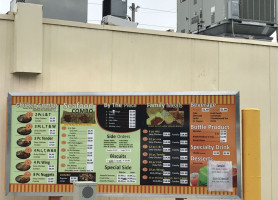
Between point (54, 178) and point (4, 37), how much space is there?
2.59 meters

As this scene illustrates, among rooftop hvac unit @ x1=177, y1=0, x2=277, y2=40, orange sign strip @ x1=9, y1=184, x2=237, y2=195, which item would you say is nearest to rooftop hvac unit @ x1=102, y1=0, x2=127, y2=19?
rooftop hvac unit @ x1=177, y1=0, x2=277, y2=40

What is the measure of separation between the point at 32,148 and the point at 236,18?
223 inches

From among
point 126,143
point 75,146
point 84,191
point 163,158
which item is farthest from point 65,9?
point 84,191

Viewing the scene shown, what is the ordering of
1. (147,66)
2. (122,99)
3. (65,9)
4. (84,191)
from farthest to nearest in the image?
(65,9)
(147,66)
(122,99)
(84,191)

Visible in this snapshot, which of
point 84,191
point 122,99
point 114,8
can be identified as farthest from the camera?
point 114,8

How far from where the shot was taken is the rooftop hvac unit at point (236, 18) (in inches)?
449

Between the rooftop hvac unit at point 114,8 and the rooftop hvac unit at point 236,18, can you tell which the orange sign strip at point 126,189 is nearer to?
the rooftop hvac unit at point 114,8

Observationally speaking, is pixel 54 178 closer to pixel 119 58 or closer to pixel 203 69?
pixel 119 58

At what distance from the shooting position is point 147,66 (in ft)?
32.2

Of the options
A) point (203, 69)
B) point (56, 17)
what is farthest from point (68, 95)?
point (203, 69)

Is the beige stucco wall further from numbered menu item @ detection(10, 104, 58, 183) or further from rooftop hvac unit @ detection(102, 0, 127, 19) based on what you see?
rooftop hvac unit @ detection(102, 0, 127, 19)

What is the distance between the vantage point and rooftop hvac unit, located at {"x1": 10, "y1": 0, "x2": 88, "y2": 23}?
10023 millimetres

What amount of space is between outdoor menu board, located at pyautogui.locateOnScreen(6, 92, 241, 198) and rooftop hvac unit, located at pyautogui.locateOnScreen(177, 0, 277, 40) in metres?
3.58

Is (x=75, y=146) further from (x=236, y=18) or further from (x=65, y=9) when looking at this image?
(x=236, y=18)
